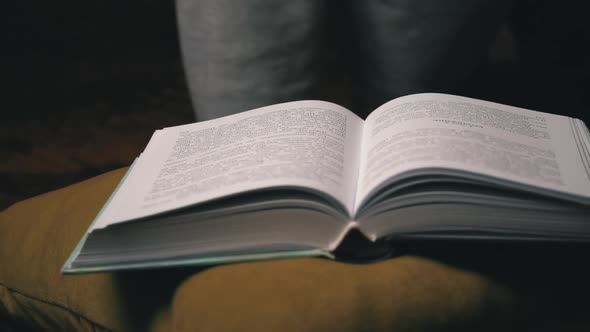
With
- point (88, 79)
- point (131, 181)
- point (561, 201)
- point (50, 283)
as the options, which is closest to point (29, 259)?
point (50, 283)

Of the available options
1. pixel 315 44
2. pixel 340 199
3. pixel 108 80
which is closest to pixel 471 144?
pixel 340 199

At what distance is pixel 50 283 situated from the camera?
54 centimetres

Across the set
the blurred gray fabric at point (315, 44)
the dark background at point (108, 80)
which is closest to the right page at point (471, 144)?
the blurred gray fabric at point (315, 44)

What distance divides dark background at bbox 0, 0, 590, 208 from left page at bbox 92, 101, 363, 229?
0.47 metres

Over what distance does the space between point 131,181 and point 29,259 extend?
16 cm

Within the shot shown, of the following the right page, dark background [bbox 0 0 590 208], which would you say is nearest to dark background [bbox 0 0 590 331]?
dark background [bbox 0 0 590 208]

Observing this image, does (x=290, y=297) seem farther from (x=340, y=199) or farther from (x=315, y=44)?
(x=315, y=44)

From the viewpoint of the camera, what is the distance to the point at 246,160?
0.47 metres

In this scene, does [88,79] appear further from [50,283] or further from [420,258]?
[420,258]

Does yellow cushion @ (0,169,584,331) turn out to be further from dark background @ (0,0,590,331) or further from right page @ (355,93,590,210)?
dark background @ (0,0,590,331)

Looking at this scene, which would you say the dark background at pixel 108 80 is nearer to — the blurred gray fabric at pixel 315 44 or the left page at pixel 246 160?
the blurred gray fabric at pixel 315 44

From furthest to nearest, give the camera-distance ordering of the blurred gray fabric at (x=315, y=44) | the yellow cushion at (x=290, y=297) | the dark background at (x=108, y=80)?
the dark background at (x=108, y=80)
the blurred gray fabric at (x=315, y=44)
the yellow cushion at (x=290, y=297)

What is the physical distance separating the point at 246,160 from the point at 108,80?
1059mm

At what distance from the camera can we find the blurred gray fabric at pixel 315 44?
3.00 ft
